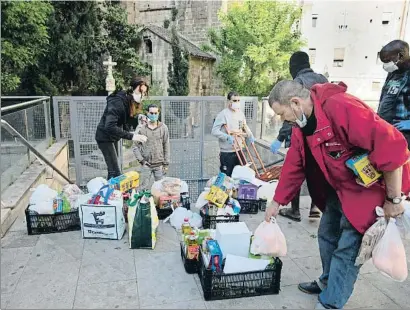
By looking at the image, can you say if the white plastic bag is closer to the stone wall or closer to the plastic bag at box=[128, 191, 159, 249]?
the plastic bag at box=[128, 191, 159, 249]

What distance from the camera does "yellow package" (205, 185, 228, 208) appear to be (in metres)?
3.14

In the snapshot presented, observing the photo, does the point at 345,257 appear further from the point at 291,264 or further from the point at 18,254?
the point at 18,254

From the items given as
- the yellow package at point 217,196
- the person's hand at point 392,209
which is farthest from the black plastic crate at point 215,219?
the person's hand at point 392,209

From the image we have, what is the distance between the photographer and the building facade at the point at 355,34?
21.4m

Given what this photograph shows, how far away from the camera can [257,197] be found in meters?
3.65

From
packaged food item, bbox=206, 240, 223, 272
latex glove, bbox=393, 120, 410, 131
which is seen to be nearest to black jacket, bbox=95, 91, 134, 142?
packaged food item, bbox=206, 240, 223, 272

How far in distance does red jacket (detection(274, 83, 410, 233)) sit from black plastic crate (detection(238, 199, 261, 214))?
5.43ft

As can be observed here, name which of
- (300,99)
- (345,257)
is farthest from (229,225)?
(300,99)

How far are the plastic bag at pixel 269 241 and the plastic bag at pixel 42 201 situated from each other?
1978mm

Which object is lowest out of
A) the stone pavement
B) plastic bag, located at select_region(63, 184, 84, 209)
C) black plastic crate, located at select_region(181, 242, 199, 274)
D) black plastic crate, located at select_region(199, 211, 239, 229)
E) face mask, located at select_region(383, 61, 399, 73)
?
the stone pavement

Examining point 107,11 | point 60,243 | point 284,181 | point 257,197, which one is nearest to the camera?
point 284,181

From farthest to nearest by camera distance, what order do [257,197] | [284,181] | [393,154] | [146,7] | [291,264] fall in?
1. [146,7]
2. [257,197]
3. [291,264]
4. [284,181]
5. [393,154]

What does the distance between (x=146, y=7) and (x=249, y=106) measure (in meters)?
18.0

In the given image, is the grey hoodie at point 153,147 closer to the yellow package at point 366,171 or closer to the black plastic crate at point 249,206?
the black plastic crate at point 249,206
